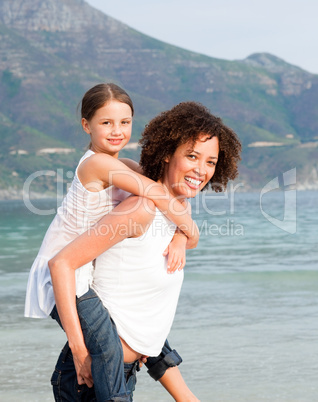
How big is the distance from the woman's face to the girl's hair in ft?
1.36

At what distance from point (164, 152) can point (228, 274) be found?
12264mm

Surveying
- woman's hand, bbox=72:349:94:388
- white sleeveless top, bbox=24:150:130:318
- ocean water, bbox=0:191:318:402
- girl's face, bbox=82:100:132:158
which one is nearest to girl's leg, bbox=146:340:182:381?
woman's hand, bbox=72:349:94:388

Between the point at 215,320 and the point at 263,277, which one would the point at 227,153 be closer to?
the point at 215,320

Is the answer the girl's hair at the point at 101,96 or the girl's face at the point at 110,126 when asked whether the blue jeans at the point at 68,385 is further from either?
the girl's hair at the point at 101,96

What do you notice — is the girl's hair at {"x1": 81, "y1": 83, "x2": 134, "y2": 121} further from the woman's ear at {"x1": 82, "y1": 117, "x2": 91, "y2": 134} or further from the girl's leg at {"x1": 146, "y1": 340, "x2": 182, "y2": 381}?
the girl's leg at {"x1": 146, "y1": 340, "x2": 182, "y2": 381}

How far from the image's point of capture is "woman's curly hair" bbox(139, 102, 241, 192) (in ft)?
8.46

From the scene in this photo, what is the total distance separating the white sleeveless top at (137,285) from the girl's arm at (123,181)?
0.22 ft

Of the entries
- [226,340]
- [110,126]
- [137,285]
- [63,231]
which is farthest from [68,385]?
[226,340]

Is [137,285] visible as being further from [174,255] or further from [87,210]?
[87,210]

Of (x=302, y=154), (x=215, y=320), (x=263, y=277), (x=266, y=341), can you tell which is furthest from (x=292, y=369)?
(x=302, y=154)

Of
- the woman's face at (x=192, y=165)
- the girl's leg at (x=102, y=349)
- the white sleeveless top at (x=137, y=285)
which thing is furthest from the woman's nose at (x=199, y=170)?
the girl's leg at (x=102, y=349)

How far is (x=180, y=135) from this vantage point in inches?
102

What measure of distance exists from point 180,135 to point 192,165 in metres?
0.12

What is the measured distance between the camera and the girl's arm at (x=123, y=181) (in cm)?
255
